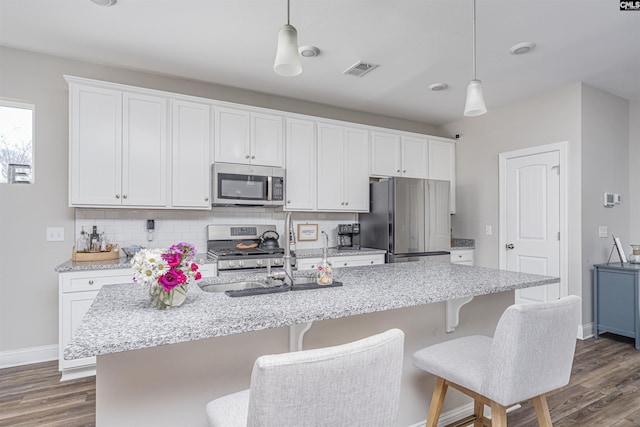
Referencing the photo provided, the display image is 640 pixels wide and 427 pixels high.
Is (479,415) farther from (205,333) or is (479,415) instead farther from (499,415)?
(205,333)

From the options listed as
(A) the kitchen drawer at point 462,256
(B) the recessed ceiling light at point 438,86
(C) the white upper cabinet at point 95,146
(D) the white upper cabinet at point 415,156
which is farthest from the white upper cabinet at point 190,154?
(A) the kitchen drawer at point 462,256

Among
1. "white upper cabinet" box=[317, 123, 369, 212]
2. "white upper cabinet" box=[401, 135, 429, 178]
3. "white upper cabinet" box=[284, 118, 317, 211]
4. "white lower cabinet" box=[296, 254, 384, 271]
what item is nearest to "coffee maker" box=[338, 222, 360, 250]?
"white upper cabinet" box=[317, 123, 369, 212]

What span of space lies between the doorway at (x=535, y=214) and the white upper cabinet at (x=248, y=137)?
9.29ft

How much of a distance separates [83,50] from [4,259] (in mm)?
1892

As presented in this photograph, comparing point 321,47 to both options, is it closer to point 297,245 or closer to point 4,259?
point 297,245

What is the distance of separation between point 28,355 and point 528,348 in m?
Answer: 3.73

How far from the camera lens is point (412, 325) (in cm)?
188

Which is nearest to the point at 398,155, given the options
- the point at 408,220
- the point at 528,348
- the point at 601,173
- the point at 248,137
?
the point at 408,220

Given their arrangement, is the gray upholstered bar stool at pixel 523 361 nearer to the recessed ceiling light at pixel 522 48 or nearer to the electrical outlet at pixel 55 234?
the recessed ceiling light at pixel 522 48

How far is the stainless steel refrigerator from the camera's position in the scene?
3.88m

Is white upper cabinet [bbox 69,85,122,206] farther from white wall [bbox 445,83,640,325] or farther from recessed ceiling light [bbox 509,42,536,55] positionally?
white wall [bbox 445,83,640,325]

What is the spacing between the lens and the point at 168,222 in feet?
11.4

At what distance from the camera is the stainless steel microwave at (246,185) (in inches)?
131

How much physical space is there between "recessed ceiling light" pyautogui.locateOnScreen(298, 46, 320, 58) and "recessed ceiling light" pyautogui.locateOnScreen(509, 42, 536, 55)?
1.64m
